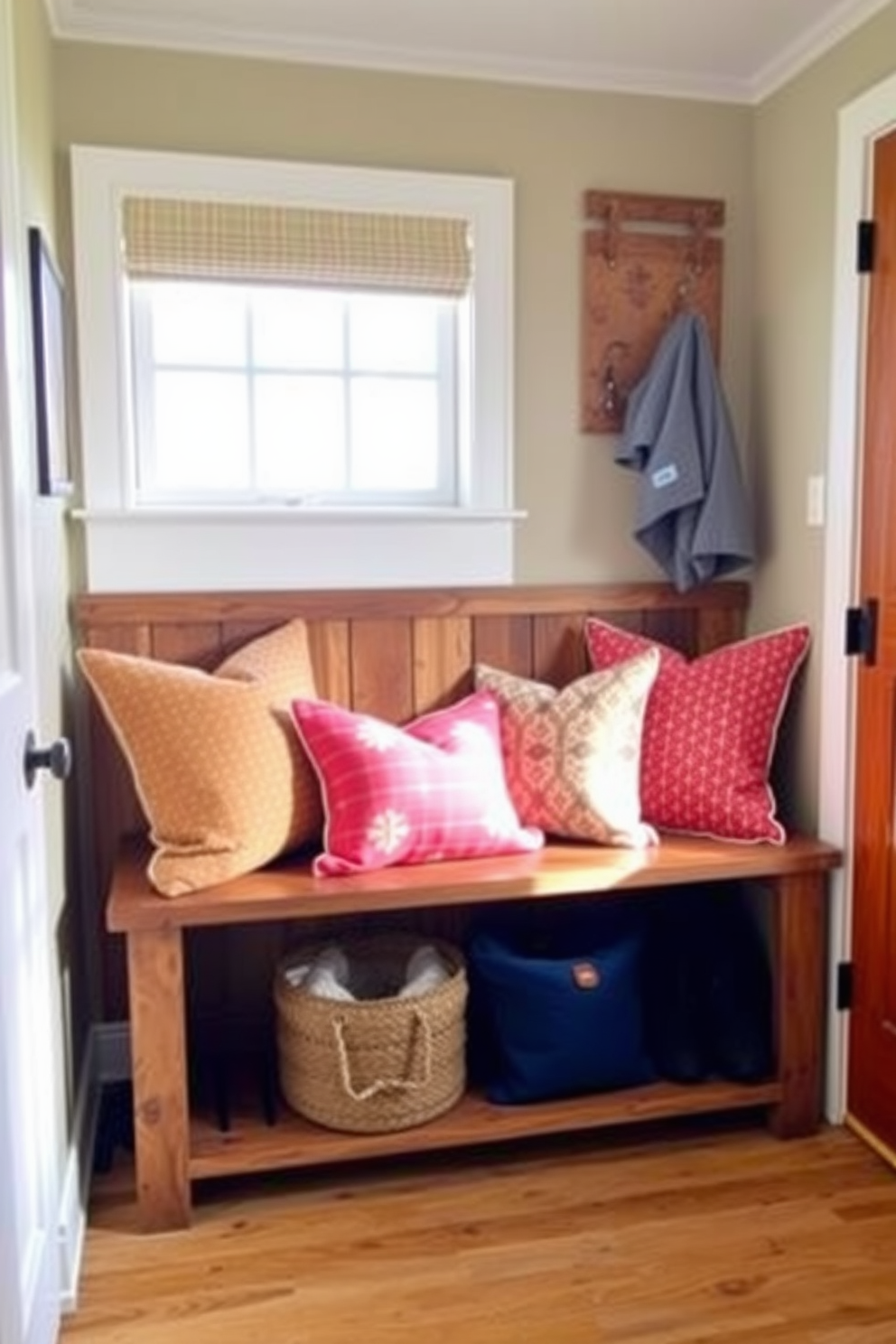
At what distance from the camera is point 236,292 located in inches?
98.9

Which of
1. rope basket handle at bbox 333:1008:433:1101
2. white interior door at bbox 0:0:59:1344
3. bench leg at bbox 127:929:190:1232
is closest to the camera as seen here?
white interior door at bbox 0:0:59:1344

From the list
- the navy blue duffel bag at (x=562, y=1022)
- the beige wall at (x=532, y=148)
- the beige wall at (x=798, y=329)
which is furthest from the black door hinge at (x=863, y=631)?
the navy blue duffel bag at (x=562, y=1022)

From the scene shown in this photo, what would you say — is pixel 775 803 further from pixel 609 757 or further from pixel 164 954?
pixel 164 954

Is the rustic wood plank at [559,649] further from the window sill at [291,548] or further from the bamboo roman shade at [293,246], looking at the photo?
the bamboo roman shade at [293,246]

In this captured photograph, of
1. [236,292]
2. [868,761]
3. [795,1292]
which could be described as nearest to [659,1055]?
[795,1292]

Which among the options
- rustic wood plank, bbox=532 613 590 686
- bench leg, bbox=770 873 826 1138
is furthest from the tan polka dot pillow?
bench leg, bbox=770 873 826 1138

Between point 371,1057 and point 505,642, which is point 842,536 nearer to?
point 505,642

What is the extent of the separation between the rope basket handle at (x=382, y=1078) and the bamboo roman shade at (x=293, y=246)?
5.16 ft

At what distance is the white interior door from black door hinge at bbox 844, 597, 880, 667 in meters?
1.58

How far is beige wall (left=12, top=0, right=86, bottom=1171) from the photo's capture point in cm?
181

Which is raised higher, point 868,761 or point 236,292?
point 236,292

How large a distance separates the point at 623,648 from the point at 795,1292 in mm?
1307

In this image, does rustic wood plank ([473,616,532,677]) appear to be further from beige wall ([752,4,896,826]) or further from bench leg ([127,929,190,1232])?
bench leg ([127,929,190,1232])

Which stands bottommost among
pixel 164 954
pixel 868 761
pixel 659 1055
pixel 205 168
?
pixel 659 1055
